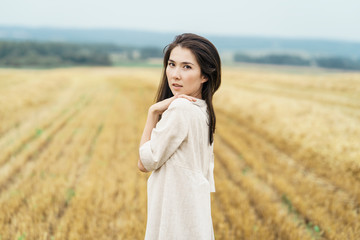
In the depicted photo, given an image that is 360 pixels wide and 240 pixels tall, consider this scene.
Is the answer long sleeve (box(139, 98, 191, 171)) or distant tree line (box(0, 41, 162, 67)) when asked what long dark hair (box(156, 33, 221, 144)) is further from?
distant tree line (box(0, 41, 162, 67))

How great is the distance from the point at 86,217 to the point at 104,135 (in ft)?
16.2

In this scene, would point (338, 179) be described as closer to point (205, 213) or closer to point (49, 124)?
point (205, 213)

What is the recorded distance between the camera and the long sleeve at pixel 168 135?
1.70 metres

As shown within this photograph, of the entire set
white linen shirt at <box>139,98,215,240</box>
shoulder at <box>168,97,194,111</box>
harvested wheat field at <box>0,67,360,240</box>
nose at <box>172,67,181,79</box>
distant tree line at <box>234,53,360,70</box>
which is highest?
distant tree line at <box>234,53,360,70</box>

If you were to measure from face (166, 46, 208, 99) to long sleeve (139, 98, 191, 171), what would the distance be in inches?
7.2

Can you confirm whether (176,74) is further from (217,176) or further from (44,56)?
(44,56)

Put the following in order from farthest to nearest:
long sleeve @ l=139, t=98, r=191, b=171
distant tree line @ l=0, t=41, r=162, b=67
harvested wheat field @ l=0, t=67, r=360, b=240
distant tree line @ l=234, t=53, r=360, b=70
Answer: distant tree line @ l=234, t=53, r=360, b=70 < distant tree line @ l=0, t=41, r=162, b=67 < harvested wheat field @ l=0, t=67, r=360, b=240 < long sleeve @ l=139, t=98, r=191, b=171

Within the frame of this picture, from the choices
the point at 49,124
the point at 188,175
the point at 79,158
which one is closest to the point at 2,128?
the point at 49,124

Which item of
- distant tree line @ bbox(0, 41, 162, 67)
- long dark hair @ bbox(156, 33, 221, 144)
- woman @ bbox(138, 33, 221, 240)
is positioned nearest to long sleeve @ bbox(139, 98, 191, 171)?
woman @ bbox(138, 33, 221, 240)

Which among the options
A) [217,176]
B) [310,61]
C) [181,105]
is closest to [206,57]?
[181,105]

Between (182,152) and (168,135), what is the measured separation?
192 mm

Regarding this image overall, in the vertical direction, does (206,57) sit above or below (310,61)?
below

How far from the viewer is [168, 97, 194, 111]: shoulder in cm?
171

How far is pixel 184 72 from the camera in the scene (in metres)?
1.85
